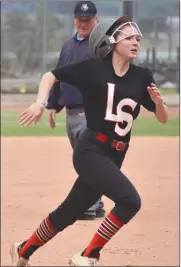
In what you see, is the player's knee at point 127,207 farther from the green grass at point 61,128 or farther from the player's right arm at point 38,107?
the green grass at point 61,128

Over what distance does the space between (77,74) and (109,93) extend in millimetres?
260

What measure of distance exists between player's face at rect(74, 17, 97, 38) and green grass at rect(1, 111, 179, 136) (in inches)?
440

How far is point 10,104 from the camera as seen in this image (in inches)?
1044

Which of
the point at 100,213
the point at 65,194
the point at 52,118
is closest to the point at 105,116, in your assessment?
the point at 52,118

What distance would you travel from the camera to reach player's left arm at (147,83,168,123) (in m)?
5.68

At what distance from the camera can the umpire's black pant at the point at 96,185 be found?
18.0 ft

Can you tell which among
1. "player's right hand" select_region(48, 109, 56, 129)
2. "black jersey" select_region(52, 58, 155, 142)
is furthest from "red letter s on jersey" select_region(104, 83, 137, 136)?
"player's right hand" select_region(48, 109, 56, 129)

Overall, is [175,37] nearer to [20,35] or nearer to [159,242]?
[20,35]

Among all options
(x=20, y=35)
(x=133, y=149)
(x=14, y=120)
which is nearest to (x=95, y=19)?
(x=133, y=149)

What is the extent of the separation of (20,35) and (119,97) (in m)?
21.5

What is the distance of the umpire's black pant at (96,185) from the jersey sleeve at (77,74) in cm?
32

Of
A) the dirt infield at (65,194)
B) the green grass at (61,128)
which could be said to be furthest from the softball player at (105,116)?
the green grass at (61,128)

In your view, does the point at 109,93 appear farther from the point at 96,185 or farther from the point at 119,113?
the point at 96,185

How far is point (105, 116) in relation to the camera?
18.7 ft
